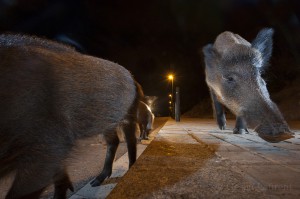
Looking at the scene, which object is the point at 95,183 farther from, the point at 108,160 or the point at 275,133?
the point at 275,133

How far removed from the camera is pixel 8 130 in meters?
1.77

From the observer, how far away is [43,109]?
200 cm

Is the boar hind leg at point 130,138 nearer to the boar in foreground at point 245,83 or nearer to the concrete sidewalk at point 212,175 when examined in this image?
the concrete sidewalk at point 212,175

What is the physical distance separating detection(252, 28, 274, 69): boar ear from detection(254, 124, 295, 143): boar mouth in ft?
7.29

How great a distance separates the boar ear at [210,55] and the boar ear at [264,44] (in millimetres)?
689

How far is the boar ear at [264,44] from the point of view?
5.16 metres

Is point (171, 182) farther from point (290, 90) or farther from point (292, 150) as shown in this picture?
point (290, 90)

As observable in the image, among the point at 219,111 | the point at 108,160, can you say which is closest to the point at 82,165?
the point at 108,160

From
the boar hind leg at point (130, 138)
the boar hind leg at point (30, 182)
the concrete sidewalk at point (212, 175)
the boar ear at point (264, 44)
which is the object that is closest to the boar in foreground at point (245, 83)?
the boar ear at point (264, 44)

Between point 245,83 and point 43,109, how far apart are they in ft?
9.81

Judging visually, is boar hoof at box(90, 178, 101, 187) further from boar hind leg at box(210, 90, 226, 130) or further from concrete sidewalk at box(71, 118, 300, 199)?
boar hind leg at box(210, 90, 226, 130)

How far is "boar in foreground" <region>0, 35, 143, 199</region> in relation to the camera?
1812 mm

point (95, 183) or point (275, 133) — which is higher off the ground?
point (275, 133)

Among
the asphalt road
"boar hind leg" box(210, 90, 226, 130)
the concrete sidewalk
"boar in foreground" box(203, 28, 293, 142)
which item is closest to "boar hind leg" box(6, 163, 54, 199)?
the asphalt road
